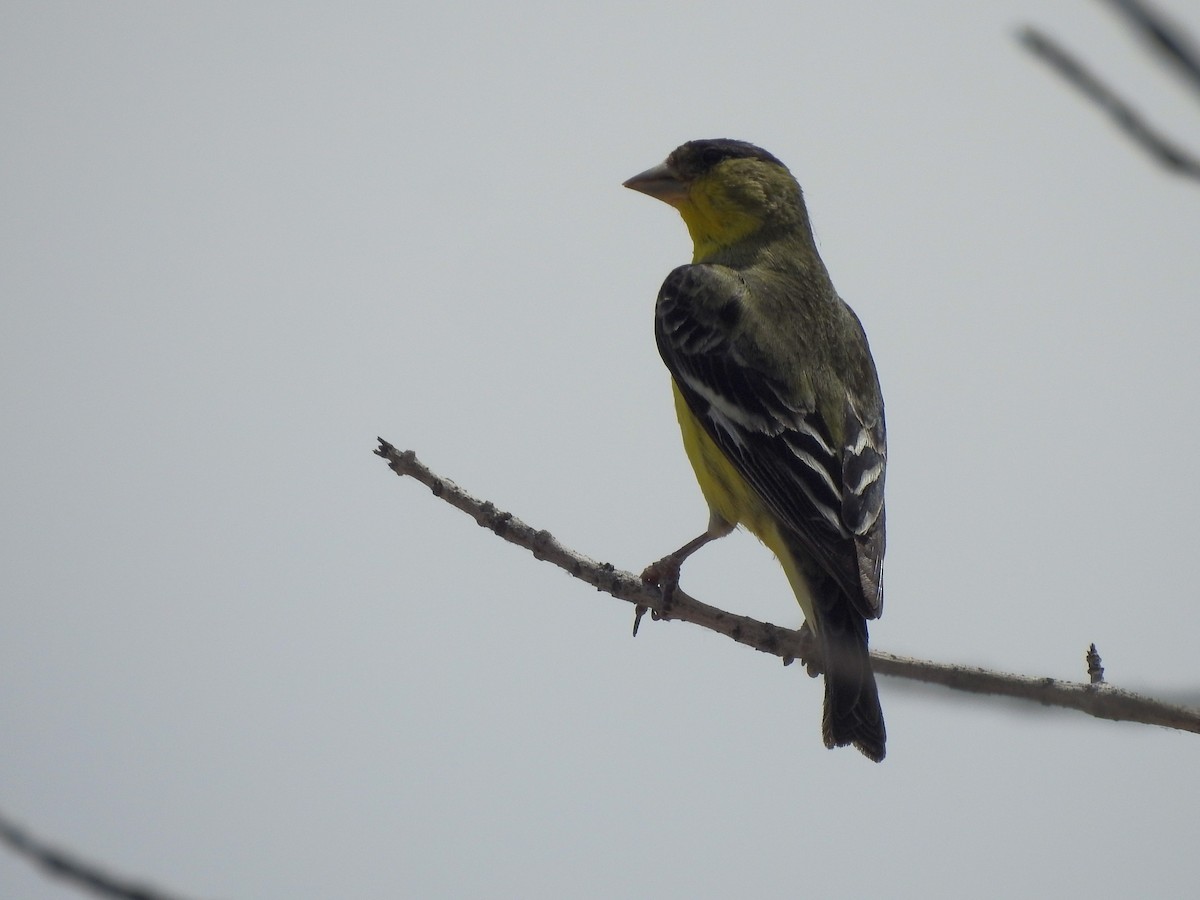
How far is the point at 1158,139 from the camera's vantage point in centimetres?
121

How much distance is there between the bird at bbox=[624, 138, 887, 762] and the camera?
5223mm

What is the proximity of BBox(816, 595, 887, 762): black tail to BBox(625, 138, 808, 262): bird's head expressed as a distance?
289cm

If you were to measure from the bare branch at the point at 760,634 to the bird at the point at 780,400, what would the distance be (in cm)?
15

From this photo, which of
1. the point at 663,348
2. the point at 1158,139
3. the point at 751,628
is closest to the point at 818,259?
the point at 663,348

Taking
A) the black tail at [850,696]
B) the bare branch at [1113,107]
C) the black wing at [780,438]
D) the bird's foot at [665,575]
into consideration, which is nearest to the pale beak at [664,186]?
the black wing at [780,438]

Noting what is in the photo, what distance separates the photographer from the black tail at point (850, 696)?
512cm

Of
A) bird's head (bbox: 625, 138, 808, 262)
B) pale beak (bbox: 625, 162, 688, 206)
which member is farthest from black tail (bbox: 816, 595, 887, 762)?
pale beak (bbox: 625, 162, 688, 206)

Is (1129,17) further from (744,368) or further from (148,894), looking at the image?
(744,368)

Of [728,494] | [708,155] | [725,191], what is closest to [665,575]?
[728,494]

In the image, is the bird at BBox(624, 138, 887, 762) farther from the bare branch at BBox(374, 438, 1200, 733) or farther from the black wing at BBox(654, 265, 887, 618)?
the bare branch at BBox(374, 438, 1200, 733)

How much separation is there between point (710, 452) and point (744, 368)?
48 cm

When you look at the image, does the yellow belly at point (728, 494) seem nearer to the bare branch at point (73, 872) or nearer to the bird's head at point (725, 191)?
the bird's head at point (725, 191)

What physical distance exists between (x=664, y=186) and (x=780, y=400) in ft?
6.93

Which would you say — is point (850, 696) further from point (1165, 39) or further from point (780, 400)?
point (1165, 39)
